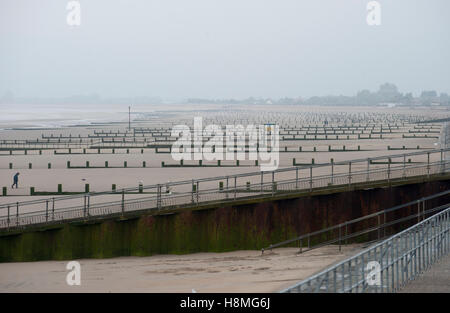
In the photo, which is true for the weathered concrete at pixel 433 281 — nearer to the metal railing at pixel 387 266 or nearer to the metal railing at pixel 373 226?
the metal railing at pixel 387 266

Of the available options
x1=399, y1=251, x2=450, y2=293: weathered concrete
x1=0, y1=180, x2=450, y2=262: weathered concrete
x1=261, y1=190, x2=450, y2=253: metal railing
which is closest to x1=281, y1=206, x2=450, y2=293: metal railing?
x1=399, y1=251, x2=450, y2=293: weathered concrete

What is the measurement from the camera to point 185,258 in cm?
2078

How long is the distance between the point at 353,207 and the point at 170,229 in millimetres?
5786

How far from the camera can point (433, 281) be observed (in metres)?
14.7

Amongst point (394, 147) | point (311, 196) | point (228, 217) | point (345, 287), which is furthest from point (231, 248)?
point (394, 147)

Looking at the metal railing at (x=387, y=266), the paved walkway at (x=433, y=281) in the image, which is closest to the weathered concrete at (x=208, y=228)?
the metal railing at (x=387, y=266)

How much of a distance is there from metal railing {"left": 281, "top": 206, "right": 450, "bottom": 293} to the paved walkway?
16 centimetres

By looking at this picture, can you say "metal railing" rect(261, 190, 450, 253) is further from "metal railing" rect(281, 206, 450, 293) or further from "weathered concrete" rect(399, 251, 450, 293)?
"weathered concrete" rect(399, 251, 450, 293)

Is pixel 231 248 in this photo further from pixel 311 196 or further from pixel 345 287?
pixel 345 287

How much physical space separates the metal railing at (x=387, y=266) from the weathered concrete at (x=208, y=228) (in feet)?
13.7

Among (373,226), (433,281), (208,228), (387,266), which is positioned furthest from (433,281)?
(208,228)

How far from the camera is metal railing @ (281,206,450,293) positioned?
12945 millimetres

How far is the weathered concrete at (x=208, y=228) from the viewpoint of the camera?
68.5ft

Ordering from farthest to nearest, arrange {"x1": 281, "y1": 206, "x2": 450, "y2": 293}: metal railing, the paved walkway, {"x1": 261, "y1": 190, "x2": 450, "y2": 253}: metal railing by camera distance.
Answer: {"x1": 261, "y1": 190, "x2": 450, "y2": 253}: metal railing < the paved walkway < {"x1": 281, "y1": 206, "x2": 450, "y2": 293}: metal railing
